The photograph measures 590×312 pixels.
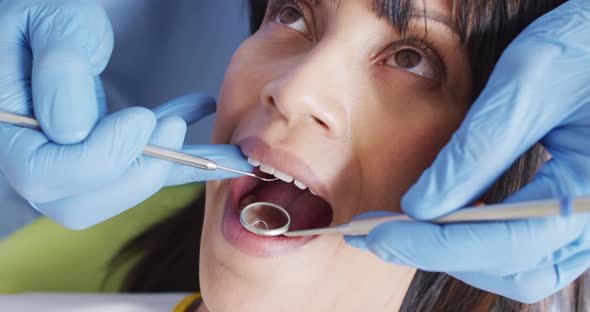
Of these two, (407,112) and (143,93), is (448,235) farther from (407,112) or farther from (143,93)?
(143,93)

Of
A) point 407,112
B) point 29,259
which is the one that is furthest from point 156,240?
point 407,112

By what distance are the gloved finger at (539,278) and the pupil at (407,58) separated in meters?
0.40

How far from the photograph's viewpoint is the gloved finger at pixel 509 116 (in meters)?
0.88

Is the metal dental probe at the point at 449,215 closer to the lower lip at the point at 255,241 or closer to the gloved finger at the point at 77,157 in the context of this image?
the lower lip at the point at 255,241

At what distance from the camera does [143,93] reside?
199 centimetres

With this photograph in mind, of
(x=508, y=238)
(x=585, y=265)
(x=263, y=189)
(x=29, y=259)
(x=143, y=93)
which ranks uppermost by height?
(x=508, y=238)

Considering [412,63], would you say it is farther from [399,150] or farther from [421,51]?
[399,150]

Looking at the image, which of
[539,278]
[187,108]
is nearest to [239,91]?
[187,108]

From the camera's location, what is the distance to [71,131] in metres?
0.93

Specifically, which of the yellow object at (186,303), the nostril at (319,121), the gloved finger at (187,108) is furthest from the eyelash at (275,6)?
the yellow object at (186,303)

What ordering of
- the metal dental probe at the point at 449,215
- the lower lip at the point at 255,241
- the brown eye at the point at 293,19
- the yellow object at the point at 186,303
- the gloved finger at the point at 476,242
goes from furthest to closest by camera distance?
the yellow object at the point at 186,303 < the brown eye at the point at 293,19 < the lower lip at the point at 255,241 < the gloved finger at the point at 476,242 < the metal dental probe at the point at 449,215

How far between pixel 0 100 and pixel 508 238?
0.85 m

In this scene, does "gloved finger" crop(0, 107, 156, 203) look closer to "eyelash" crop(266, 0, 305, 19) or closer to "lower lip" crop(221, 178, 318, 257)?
"lower lip" crop(221, 178, 318, 257)

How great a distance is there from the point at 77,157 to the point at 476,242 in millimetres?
629
